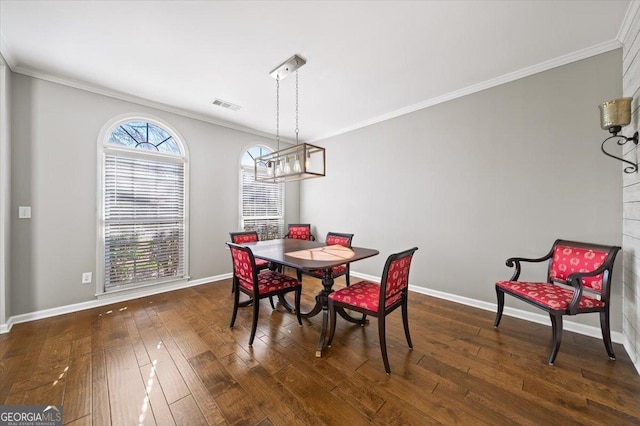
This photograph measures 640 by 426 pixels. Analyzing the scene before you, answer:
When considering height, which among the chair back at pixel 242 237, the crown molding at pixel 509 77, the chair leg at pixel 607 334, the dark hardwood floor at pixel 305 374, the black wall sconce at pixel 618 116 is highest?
the crown molding at pixel 509 77

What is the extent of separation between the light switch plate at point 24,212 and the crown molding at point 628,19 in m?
5.89

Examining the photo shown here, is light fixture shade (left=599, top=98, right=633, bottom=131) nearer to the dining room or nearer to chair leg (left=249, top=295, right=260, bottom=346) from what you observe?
the dining room

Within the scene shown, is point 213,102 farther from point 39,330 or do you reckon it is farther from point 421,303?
point 421,303

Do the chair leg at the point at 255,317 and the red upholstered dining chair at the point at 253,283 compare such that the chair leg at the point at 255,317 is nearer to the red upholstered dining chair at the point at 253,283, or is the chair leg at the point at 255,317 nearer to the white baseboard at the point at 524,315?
the red upholstered dining chair at the point at 253,283

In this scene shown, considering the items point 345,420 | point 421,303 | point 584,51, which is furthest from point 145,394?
point 584,51

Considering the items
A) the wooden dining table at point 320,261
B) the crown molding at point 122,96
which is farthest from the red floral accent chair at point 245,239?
the crown molding at point 122,96

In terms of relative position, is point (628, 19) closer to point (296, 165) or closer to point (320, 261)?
point (296, 165)

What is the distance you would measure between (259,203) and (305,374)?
3.46 m

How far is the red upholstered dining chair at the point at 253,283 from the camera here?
2.21 metres

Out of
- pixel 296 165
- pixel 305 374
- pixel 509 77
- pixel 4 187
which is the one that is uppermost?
pixel 509 77

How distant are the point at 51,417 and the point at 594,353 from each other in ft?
13.2

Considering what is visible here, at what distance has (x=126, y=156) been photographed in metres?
3.22

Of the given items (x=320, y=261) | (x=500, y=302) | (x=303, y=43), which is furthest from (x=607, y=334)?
(x=303, y=43)

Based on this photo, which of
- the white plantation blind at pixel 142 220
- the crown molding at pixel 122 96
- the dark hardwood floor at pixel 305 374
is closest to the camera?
the dark hardwood floor at pixel 305 374
